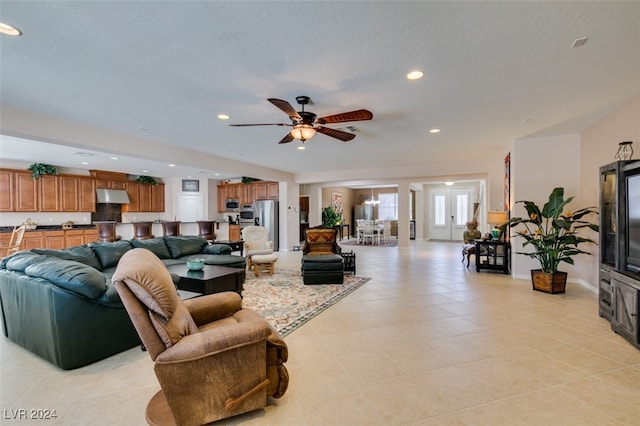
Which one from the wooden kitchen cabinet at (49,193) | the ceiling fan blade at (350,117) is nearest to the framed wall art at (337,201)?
the wooden kitchen cabinet at (49,193)

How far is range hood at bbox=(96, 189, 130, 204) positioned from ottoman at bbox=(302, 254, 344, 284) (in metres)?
6.61

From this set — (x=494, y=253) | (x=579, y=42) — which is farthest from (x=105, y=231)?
(x=494, y=253)

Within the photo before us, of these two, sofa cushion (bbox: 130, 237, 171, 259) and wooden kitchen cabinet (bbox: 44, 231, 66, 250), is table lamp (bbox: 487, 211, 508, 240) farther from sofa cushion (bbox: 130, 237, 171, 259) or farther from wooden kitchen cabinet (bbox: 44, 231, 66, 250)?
wooden kitchen cabinet (bbox: 44, 231, 66, 250)

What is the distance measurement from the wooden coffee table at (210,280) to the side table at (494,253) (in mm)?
4848

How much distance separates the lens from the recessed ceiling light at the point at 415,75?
260 cm

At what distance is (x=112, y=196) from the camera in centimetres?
813

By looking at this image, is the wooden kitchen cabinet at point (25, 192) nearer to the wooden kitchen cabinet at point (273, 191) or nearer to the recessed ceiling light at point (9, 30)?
the wooden kitchen cabinet at point (273, 191)

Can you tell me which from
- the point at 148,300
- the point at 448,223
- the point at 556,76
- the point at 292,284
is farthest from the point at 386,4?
the point at 448,223

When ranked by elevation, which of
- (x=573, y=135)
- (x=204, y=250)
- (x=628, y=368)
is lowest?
(x=628, y=368)

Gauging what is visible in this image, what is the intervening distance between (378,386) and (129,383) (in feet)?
6.02

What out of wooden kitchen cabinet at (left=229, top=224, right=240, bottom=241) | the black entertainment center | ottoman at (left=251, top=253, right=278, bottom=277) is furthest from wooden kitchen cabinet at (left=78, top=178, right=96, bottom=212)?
the black entertainment center

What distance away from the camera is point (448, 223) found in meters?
12.1

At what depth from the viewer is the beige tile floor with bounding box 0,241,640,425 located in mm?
1781

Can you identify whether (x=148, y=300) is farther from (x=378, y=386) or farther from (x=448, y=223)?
(x=448, y=223)
